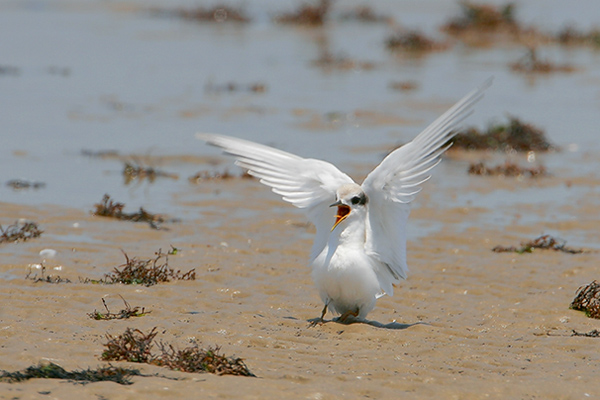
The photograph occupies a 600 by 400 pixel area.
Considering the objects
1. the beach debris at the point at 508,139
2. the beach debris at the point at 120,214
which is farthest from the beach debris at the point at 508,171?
the beach debris at the point at 120,214

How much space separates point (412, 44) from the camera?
88.8ft

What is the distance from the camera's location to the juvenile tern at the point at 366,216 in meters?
6.34

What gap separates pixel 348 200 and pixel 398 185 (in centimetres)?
41

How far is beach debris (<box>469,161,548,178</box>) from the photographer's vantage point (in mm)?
13141

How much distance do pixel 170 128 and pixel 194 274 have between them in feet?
26.9

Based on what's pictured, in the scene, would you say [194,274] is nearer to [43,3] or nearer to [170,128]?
[170,128]

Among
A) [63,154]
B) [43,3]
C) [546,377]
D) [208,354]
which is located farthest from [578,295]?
[43,3]

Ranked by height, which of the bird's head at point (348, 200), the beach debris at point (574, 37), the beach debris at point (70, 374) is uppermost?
the beach debris at point (574, 37)

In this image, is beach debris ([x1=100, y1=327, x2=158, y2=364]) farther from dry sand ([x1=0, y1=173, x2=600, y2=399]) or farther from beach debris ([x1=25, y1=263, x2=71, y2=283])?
beach debris ([x1=25, y1=263, x2=71, y2=283])

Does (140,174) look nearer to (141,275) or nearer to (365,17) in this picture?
(141,275)

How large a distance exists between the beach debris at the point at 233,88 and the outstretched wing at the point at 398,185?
13.3 m

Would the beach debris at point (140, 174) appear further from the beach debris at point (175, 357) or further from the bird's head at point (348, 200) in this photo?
the beach debris at point (175, 357)

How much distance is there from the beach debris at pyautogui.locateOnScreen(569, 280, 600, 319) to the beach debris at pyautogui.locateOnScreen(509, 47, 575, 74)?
1652 centimetres

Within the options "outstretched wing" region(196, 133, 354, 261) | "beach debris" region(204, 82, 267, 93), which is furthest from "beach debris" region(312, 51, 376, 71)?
"outstretched wing" region(196, 133, 354, 261)
